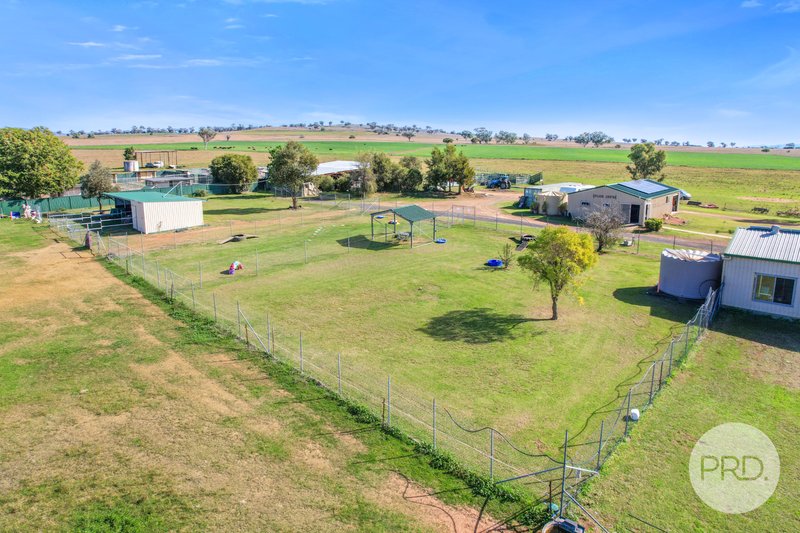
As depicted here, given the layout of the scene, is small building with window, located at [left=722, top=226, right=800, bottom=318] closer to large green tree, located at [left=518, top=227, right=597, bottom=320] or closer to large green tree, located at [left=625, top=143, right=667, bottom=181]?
large green tree, located at [left=518, top=227, right=597, bottom=320]

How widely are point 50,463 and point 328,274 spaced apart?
2129 centimetres

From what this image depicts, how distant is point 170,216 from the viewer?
49.7 m

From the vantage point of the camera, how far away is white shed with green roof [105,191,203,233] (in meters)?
48.0

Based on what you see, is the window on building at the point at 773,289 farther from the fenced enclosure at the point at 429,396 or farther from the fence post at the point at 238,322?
the fence post at the point at 238,322

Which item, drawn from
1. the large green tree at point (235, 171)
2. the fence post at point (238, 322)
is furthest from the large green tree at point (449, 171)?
the fence post at point (238, 322)

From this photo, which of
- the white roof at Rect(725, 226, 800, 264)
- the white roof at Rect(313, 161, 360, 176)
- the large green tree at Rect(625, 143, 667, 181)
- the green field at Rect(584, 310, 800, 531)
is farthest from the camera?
the large green tree at Rect(625, 143, 667, 181)

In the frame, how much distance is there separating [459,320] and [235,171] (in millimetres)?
65083

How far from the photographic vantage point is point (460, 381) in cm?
1928

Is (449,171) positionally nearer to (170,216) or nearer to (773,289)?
(170,216)

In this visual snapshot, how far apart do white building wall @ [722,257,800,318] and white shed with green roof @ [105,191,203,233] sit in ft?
149

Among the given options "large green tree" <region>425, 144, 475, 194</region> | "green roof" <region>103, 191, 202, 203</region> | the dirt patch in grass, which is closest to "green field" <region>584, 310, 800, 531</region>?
the dirt patch in grass

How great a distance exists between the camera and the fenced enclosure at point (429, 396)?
14.1 metres

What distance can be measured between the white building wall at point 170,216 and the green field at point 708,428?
45.4m

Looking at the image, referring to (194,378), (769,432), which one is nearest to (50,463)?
(194,378)
